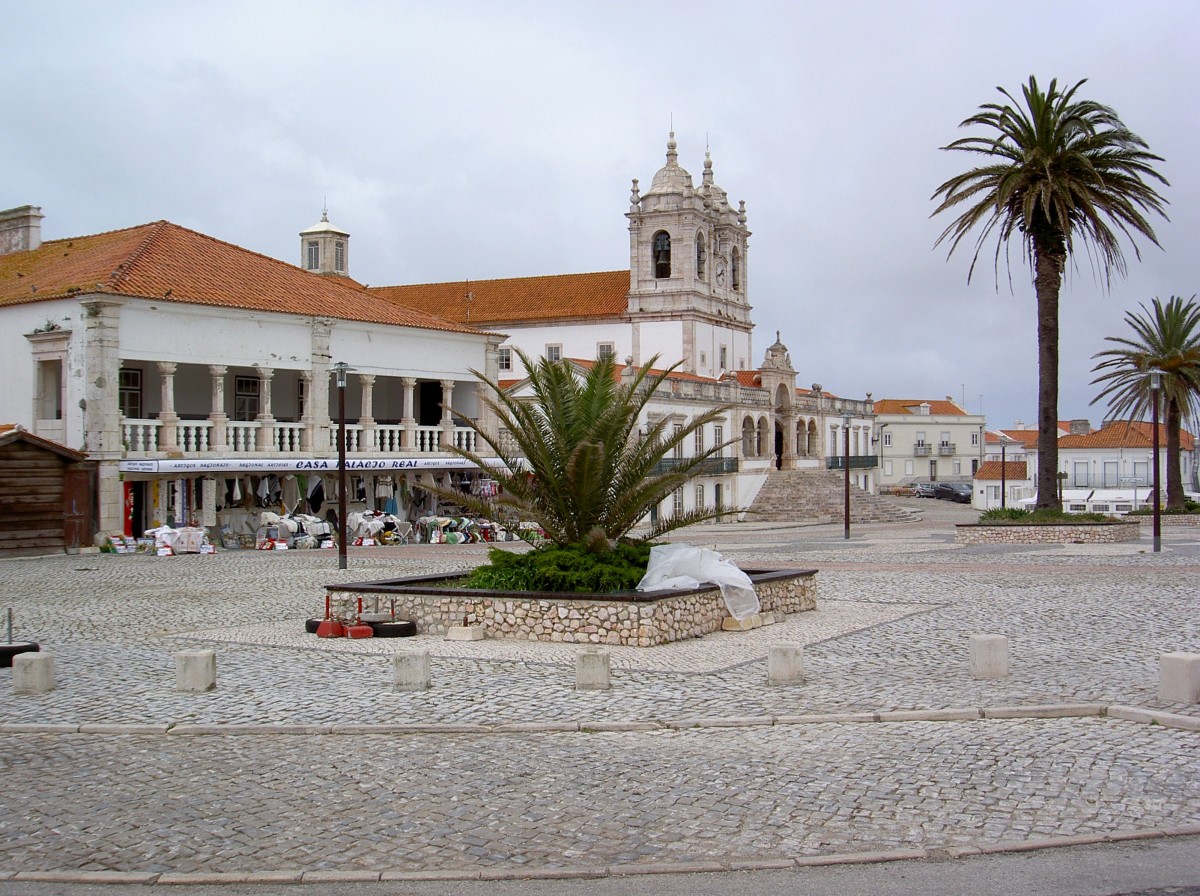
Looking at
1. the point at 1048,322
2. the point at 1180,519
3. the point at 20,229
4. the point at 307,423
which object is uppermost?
the point at 20,229

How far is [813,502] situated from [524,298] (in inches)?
855

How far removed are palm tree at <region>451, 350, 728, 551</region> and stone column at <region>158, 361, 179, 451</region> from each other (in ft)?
57.7

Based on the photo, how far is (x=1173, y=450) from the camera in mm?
48281

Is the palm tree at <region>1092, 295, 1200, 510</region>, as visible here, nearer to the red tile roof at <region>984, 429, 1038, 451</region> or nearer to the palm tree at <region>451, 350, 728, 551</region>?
the palm tree at <region>451, 350, 728, 551</region>

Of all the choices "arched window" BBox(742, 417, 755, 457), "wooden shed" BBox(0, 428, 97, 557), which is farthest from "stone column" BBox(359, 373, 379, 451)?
"arched window" BBox(742, 417, 755, 457)

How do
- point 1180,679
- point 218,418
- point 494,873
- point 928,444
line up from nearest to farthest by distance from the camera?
point 494,873, point 1180,679, point 218,418, point 928,444

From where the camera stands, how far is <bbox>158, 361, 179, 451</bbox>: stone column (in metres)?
31.9

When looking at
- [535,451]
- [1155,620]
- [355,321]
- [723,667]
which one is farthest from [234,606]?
[355,321]

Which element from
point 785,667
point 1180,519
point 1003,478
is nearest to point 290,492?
point 785,667

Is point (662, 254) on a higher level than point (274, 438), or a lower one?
higher

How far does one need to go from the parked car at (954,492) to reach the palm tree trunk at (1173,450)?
34028mm

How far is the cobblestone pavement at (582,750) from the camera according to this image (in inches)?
294

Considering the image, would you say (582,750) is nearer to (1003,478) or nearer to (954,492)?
(1003,478)

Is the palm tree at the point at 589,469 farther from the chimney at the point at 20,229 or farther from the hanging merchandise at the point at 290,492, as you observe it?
the chimney at the point at 20,229
